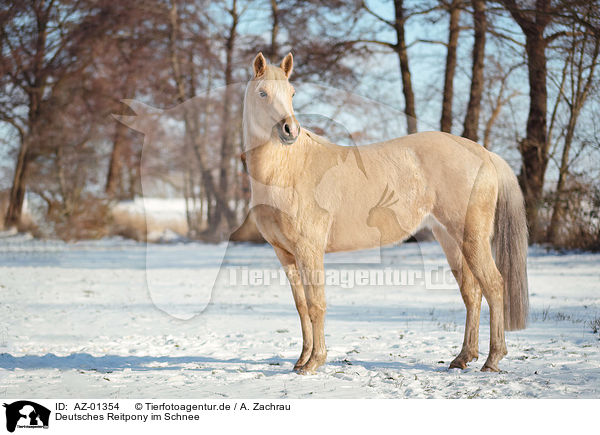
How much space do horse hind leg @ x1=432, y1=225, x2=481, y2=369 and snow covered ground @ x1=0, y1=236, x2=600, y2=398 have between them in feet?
0.45

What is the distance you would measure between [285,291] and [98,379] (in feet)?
18.0

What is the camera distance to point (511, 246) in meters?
4.38

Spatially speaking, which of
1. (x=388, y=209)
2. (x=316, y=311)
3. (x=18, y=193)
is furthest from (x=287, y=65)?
(x=18, y=193)

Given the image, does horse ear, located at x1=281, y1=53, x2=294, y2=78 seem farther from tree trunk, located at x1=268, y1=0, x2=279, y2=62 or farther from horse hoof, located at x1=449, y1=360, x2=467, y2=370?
tree trunk, located at x1=268, y1=0, x2=279, y2=62

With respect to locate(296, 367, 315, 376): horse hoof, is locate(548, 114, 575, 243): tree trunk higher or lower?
higher

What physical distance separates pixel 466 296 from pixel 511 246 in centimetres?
59

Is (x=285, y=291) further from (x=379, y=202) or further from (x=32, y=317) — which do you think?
Result: (x=379, y=202)

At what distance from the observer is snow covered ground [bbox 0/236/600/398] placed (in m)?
3.72

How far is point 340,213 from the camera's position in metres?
4.10

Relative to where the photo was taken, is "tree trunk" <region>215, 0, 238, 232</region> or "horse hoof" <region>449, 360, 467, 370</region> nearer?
"horse hoof" <region>449, 360, 467, 370</region>

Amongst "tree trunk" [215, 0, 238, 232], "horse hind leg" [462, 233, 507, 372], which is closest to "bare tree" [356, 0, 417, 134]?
"tree trunk" [215, 0, 238, 232]
